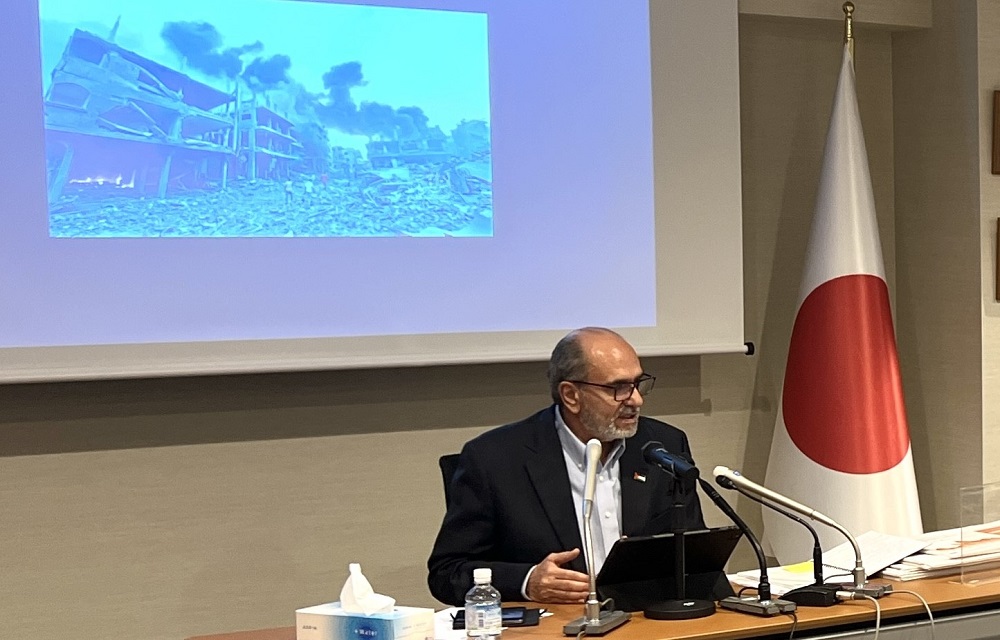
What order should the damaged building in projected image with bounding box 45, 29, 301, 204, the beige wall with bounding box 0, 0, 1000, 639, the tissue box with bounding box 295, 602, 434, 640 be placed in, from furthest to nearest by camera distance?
the beige wall with bounding box 0, 0, 1000, 639 → the damaged building in projected image with bounding box 45, 29, 301, 204 → the tissue box with bounding box 295, 602, 434, 640

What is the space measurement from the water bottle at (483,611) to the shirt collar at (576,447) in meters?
0.75

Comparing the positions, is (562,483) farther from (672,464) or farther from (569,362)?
(672,464)

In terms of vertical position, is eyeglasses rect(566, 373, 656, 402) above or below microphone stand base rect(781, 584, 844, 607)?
above

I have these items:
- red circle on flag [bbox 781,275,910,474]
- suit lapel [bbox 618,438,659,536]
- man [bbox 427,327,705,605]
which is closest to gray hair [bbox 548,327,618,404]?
man [bbox 427,327,705,605]

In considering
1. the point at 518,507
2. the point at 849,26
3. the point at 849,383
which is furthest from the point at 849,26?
the point at 518,507

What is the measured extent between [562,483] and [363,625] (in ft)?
2.92

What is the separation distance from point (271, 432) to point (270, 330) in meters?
0.38

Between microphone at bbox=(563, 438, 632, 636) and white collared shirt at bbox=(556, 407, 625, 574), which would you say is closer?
microphone at bbox=(563, 438, 632, 636)

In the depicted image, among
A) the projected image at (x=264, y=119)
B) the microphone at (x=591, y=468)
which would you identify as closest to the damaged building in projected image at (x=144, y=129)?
Result: the projected image at (x=264, y=119)

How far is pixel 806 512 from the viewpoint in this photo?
256cm

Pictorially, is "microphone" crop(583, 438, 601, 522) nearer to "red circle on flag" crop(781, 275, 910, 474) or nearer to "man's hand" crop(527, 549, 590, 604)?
"man's hand" crop(527, 549, 590, 604)

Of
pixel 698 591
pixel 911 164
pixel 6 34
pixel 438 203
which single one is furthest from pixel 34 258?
pixel 911 164

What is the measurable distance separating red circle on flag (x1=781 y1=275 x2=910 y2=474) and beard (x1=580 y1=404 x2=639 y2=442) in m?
1.53

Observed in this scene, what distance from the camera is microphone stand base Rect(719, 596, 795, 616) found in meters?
2.57
